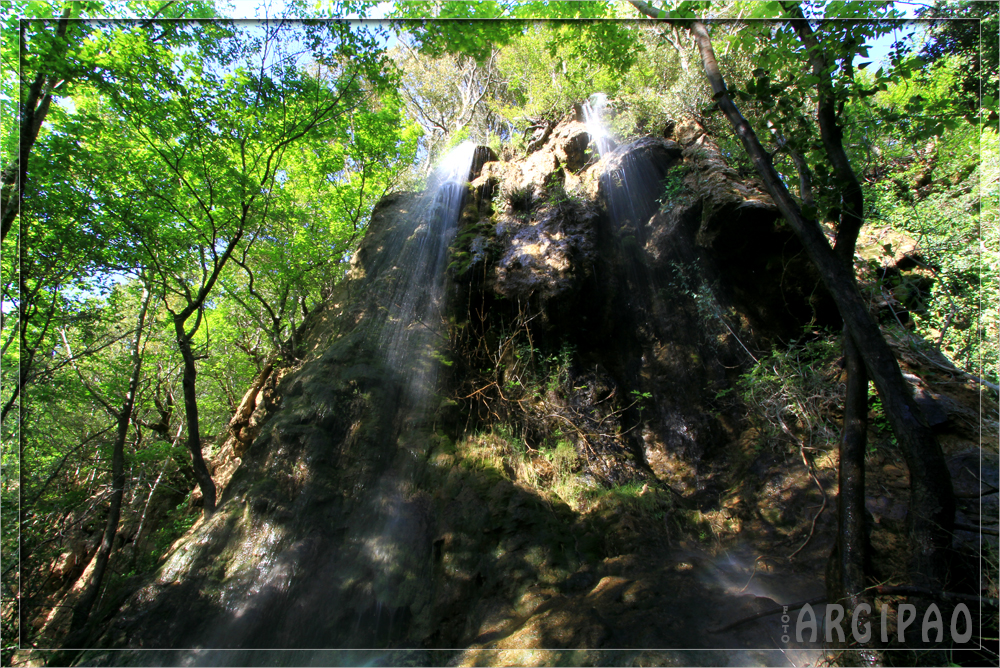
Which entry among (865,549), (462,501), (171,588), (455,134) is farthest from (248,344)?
(865,549)

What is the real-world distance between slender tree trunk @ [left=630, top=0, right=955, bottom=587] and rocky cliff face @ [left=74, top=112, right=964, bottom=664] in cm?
137

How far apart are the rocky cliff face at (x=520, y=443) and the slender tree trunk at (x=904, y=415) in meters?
1.37

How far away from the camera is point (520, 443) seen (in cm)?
578

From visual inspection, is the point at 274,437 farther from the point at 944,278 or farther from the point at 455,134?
the point at 455,134

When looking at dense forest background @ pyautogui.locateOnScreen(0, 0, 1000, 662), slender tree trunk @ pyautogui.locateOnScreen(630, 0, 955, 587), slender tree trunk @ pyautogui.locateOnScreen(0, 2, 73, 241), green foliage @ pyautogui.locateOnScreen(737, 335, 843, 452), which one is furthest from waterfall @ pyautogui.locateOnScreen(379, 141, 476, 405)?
slender tree trunk @ pyautogui.locateOnScreen(630, 0, 955, 587)

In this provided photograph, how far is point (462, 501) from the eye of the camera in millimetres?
4746

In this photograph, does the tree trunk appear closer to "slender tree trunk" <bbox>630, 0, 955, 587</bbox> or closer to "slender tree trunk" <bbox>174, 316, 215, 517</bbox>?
"slender tree trunk" <bbox>630, 0, 955, 587</bbox>

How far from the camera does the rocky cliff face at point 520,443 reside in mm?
3652

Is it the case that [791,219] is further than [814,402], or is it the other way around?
[814,402]

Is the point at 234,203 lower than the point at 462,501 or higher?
higher

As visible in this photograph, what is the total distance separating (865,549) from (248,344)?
36.3 ft

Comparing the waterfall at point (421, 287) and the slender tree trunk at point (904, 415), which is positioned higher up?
the waterfall at point (421, 287)

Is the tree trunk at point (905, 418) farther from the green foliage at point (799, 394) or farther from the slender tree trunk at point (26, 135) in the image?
the slender tree trunk at point (26, 135)

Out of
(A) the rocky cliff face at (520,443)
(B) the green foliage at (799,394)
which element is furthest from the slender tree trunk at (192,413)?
(B) the green foliage at (799,394)
